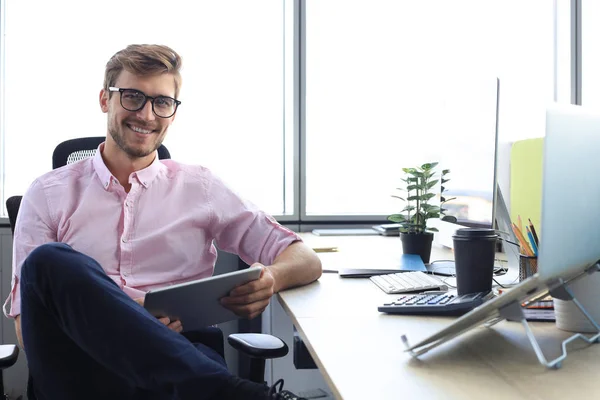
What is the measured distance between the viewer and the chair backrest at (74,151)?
1.82 metres

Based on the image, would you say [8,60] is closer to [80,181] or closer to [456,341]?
[80,181]

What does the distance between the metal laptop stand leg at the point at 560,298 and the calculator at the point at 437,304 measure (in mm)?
189

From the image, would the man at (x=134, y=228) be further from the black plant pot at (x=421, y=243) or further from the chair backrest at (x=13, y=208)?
the black plant pot at (x=421, y=243)

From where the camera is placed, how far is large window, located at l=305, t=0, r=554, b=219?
3.05 m

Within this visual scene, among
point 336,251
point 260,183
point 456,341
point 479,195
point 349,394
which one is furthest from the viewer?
point 260,183

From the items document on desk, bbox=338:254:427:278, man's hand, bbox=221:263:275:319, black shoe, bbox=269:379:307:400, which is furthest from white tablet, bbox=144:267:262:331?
document on desk, bbox=338:254:427:278

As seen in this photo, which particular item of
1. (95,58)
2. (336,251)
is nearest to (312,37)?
(95,58)

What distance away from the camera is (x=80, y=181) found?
5.61 ft

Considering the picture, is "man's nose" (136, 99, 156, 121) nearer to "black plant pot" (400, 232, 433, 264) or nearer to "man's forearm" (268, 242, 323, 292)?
"man's forearm" (268, 242, 323, 292)

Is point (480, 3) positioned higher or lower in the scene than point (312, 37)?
higher

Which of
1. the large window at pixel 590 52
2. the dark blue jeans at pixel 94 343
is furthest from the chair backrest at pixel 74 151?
the large window at pixel 590 52

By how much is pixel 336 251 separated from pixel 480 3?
177 centimetres

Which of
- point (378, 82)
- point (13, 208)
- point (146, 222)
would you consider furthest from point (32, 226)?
point (378, 82)

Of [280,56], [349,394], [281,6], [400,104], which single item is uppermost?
[281,6]
